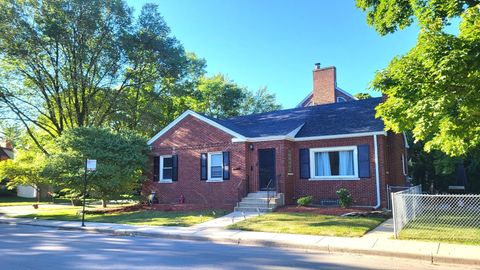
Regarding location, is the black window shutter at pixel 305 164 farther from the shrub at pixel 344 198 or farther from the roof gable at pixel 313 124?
the shrub at pixel 344 198

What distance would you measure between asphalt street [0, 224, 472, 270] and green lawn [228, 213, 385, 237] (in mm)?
2091

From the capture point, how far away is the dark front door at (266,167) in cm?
1883

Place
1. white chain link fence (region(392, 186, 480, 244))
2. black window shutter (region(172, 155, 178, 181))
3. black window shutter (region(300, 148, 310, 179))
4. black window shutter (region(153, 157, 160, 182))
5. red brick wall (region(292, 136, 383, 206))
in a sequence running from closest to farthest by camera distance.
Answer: white chain link fence (region(392, 186, 480, 244))
red brick wall (region(292, 136, 383, 206))
black window shutter (region(300, 148, 310, 179))
black window shutter (region(172, 155, 178, 181))
black window shutter (region(153, 157, 160, 182))

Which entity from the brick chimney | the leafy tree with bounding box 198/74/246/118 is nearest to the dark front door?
the brick chimney

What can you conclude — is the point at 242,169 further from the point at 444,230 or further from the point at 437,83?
the point at 437,83

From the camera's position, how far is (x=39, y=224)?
16906mm

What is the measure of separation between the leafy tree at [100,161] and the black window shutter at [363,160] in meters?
11.3

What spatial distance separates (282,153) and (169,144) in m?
6.89

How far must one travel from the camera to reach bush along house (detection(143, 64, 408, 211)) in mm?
17516

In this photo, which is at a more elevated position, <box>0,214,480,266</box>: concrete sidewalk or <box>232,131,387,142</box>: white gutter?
<box>232,131,387,142</box>: white gutter

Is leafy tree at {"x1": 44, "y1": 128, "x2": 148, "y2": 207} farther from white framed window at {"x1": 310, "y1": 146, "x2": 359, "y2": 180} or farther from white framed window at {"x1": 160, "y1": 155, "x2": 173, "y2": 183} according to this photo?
white framed window at {"x1": 310, "y1": 146, "x2": 359, "y2": 180}

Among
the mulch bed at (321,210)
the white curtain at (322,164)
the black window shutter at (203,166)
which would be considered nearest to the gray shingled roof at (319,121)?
the white curtain at (322,164)

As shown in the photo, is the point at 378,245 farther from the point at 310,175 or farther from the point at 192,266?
the point at 310,175

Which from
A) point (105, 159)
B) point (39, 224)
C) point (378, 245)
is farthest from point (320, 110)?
point (39, 224)
